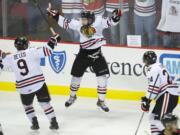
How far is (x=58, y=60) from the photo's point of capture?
8.56 meters

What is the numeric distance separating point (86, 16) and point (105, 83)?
91 cm

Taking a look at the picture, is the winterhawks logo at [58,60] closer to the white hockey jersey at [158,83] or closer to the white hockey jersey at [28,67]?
the white hockey jersey at [28,67]

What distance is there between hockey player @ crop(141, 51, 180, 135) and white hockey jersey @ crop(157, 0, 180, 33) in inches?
85.8

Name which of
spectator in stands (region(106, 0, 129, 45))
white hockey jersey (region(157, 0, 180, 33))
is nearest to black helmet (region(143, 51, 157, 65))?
white hockey jersey (region(157, 0, 180, 33))

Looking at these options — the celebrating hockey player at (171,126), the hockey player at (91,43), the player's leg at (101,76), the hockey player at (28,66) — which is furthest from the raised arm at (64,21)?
the celebrating hockey player at (171,126)

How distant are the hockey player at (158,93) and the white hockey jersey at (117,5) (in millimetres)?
2425

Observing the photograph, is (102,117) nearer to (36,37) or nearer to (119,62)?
(119,62)

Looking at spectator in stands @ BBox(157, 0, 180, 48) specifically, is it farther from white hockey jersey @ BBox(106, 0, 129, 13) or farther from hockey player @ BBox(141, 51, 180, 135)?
hockey player @ BBox(141, 51, 180, 135)

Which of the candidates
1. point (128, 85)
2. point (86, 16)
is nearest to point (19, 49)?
point (86, 16)

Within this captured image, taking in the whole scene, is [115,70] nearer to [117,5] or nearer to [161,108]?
[117,5]

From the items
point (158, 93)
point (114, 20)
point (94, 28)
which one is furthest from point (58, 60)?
point (158, 93)

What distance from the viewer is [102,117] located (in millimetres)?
7621

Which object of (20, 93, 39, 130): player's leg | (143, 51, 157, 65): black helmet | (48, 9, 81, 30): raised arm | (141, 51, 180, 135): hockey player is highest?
(48, 9, 81, 30): raised arm

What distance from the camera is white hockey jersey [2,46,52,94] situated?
21.7ft
